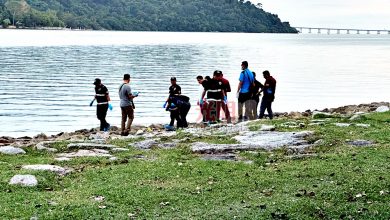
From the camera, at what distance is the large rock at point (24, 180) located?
1327 cm

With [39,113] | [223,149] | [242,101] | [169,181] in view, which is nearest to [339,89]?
[39,113]

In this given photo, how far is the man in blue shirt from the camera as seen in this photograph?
1016 inches

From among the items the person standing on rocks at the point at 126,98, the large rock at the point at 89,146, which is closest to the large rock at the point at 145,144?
the large rock at the point at 89,146

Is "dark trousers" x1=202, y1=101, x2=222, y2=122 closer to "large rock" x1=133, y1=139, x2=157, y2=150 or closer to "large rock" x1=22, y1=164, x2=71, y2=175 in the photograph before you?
"large rock" x1=133, y1=139, x2=157, y2=150

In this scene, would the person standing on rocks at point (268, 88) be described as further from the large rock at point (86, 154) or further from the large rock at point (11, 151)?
the large rock at point (11, 151)

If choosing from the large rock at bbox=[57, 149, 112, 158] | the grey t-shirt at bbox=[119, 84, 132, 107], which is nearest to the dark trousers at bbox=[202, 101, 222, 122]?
the grey t-shirt at bbox=[119, 84, 132, 107]

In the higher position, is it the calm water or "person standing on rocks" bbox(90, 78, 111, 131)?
"person standing on rocks" bbox(90, 78, 111, 131)

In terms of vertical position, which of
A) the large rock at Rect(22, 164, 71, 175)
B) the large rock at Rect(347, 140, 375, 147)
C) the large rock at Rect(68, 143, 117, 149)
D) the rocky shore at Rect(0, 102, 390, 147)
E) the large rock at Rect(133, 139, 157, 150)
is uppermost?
the large rock at Rect(22, 164, 71, 175)

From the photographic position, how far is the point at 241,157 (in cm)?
1642

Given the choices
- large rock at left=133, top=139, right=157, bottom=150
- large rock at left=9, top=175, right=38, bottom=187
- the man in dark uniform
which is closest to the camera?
large rock at left=9, top=175, right=38, bottom=187

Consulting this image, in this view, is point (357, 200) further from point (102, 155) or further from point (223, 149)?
point (102, 155)

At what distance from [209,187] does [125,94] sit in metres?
11.6

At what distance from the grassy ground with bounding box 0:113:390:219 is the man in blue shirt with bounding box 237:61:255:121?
8.90 meters

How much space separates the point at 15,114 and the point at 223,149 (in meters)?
26.8
